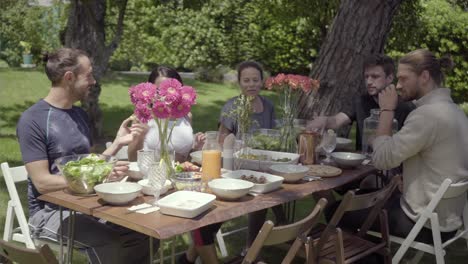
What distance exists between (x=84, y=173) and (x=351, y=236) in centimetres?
154

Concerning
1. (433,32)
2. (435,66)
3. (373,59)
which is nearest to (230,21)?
(433,32)

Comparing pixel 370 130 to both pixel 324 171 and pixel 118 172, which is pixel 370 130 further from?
pixel 118 172

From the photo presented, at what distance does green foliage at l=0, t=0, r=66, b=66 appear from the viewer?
16.5 m

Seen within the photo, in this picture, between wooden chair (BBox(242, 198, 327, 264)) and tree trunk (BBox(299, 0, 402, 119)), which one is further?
tree trunk (BBox(299, 0, 402, 119))

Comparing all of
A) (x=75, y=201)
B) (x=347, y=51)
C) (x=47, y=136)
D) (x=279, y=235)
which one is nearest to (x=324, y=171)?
(x=279, y=235)

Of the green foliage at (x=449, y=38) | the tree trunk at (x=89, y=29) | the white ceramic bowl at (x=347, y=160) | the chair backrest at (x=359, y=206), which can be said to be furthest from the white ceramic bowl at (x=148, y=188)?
the green foliage at (x=449, y=38)

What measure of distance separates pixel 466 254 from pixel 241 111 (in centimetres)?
227

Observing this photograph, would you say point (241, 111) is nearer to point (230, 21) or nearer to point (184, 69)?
point (230, 21)

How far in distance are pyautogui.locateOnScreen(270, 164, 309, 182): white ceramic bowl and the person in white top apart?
31.3 inches

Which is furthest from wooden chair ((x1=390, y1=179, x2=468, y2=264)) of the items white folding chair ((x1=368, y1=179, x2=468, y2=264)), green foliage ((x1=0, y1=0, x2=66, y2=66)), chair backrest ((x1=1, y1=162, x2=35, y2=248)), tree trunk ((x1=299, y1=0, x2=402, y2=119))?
green foliage ((x1=0, y1=0, x2=66, y2=66))

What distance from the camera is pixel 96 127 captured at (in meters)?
7.21

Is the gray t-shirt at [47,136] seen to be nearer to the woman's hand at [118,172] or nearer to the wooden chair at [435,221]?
the woman's hand at [118,172]

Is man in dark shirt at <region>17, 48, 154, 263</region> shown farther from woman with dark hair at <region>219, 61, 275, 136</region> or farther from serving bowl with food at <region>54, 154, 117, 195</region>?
woman with dark hair at <region>219, 61, 275, 136</region>

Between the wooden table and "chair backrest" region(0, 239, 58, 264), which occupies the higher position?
the wooden table
